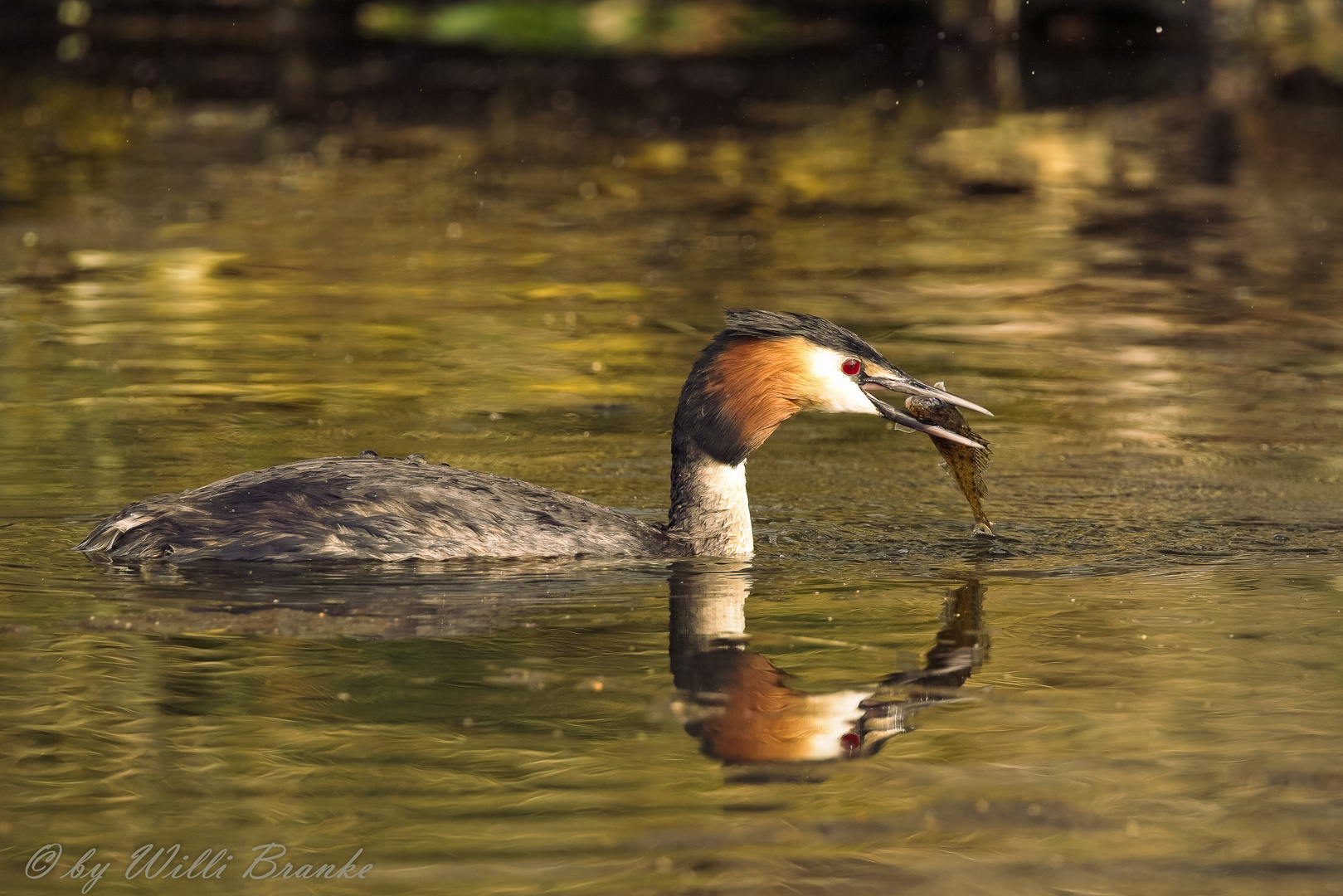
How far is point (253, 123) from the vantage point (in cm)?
2730

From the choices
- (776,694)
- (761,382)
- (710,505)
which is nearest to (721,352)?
(761,382)

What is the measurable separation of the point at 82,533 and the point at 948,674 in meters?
4.09

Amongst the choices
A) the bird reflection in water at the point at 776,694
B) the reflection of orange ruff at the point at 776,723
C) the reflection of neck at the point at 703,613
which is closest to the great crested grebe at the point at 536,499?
the reflection of neck at the point at 703,613

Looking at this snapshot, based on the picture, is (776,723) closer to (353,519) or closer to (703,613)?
(703,613)

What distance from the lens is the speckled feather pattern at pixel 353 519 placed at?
8.84 metres

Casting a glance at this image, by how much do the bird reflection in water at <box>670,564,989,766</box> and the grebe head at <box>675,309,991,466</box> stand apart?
90cm

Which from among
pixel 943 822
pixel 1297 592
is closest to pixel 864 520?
pixel 1297 592

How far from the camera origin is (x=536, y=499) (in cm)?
916

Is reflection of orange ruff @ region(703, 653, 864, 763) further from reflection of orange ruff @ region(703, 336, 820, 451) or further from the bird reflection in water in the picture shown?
reflection of orange ruff @ region(703, 336, 820, 451)

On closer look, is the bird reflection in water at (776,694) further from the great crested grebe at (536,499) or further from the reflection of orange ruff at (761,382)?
the reflection of orange ruff at (761,382)

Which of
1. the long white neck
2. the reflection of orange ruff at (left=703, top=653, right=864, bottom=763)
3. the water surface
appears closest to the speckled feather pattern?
the water surface

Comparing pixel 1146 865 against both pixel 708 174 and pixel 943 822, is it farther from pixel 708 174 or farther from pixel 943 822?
pixel 708 174

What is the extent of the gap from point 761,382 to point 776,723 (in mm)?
2469

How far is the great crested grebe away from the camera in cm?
886
